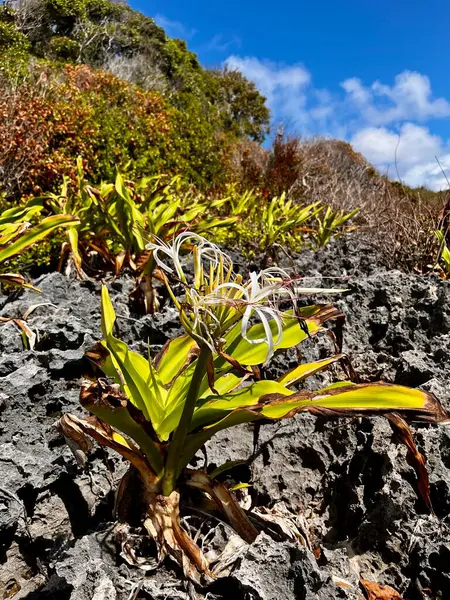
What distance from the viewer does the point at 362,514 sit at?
1451 millimetres

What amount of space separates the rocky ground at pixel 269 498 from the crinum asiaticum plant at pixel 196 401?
6.0 inches

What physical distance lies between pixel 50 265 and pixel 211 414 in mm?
3606

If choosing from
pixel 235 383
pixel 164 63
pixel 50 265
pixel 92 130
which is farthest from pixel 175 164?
pixel 164 63

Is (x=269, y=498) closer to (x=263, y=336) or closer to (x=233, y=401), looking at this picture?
(x=233, y=401)

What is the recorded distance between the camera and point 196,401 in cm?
126

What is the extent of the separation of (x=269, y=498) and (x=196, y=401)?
54cm

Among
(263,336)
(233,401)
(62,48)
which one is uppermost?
(62,48)

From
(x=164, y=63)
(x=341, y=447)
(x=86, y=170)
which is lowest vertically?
(x=341, y=447)

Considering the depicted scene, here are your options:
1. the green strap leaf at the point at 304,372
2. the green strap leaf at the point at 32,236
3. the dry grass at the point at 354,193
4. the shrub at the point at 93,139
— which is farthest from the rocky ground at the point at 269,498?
the shrub at the point at 93,139

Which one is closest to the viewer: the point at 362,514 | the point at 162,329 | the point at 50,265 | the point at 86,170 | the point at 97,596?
the point at 97,596

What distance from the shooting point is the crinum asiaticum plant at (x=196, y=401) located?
3.85ft

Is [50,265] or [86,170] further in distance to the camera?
[86,170]

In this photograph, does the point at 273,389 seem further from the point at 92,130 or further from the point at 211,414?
the point at 92,130

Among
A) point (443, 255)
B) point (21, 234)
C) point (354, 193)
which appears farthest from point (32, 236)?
point (354, 193)
